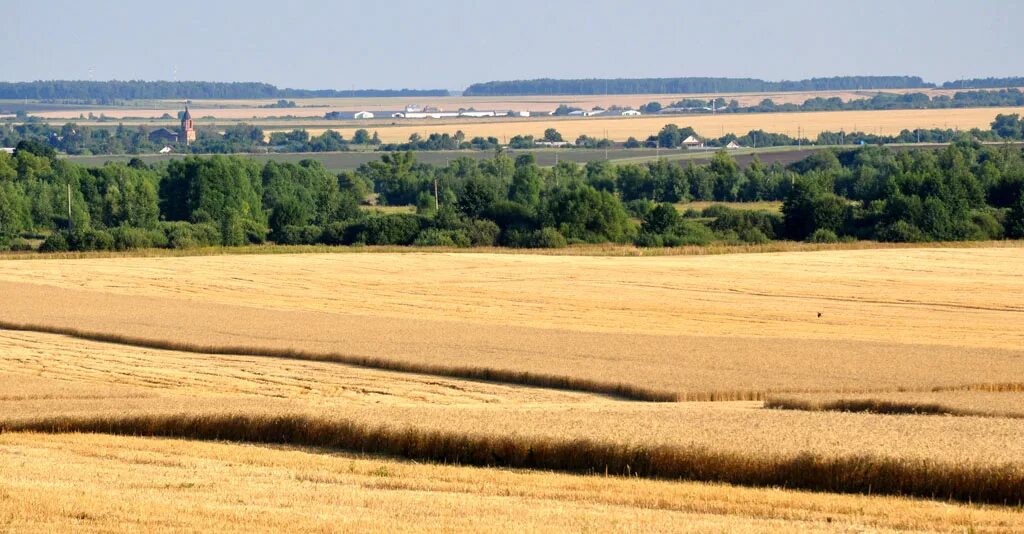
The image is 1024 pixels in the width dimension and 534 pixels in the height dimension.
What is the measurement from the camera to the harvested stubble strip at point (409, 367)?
2798cm

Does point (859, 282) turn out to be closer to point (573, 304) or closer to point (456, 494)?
point (573, 304)

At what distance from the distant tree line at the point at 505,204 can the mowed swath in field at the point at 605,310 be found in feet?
53.3

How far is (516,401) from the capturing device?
2714 centimetres

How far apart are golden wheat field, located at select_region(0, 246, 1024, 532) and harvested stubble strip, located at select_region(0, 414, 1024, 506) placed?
0.11 ft

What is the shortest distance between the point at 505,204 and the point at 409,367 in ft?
188

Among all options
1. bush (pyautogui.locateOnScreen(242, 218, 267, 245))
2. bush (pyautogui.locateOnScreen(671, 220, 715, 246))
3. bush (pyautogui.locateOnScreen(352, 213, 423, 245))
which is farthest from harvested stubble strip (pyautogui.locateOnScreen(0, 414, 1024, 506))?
bush (pyautogui.locateOnScreen(242, 218, 267, 245))

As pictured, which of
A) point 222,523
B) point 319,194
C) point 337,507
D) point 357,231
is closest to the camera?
point 222,523

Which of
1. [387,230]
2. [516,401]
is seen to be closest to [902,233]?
[387,230]

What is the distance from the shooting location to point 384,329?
38.6 meters

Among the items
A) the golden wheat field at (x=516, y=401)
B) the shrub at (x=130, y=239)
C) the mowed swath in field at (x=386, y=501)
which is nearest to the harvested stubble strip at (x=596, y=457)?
the golden wheat field at (x=516, y=401)

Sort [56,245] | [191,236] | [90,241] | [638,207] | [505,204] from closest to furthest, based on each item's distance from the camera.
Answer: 1. [56,245]
2. [90,241]
3. [191,236]
4. [505,204]
5. [638,207]

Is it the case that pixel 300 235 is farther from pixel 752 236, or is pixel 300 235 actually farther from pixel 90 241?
pixel 752 236

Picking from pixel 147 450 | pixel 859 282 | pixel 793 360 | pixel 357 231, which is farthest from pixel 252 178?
pixel 147 450

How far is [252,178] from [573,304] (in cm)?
6892
